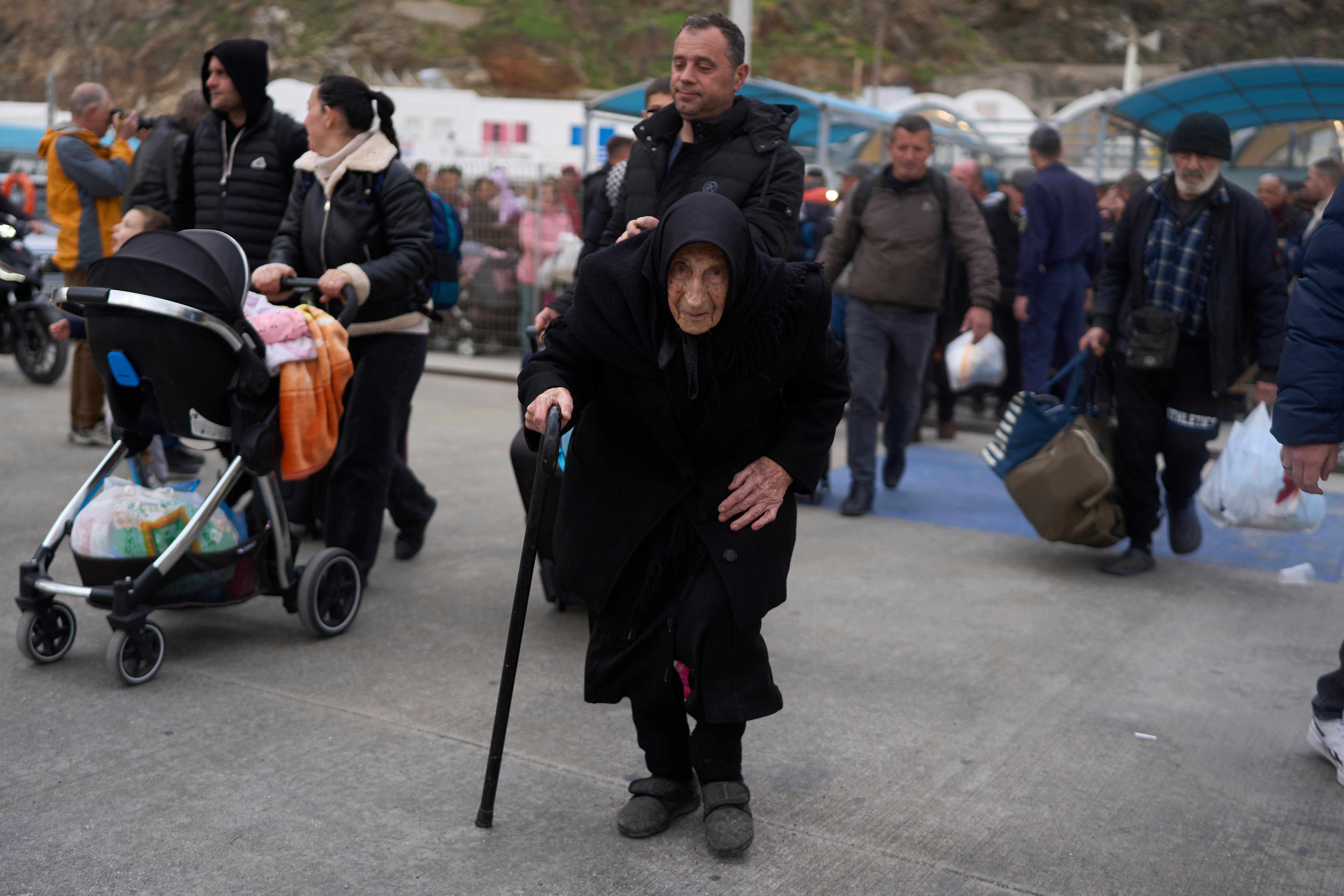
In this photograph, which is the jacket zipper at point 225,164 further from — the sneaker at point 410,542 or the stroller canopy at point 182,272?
the sneaker at point 410,542

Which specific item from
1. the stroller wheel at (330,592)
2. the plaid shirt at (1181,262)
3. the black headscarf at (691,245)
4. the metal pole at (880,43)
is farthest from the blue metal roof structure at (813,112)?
the metal pole at (880,43)

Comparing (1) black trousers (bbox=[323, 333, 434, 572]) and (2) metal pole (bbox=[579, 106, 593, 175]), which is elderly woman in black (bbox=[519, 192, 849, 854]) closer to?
(1) black trousers (bbox=[323, 333, 434, 572])

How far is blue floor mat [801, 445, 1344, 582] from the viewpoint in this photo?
609 centimetres

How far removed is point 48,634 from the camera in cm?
407

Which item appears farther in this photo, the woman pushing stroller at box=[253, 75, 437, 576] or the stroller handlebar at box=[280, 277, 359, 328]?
the woman pushing stroller at box=[253, 75, 437, 576]

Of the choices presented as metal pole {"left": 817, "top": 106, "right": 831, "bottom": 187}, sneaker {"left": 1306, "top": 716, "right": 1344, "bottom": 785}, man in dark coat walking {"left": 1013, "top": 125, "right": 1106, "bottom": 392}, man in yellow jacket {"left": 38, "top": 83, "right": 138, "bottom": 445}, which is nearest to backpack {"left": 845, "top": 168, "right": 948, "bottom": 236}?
man in dark coat walking {"left": 1013, "top": 125, "right": 1106, "bottom": 392}

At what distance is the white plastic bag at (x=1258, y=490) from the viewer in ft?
16.7

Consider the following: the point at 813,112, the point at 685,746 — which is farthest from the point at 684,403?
the point at 813,112

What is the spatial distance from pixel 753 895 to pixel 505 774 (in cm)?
88

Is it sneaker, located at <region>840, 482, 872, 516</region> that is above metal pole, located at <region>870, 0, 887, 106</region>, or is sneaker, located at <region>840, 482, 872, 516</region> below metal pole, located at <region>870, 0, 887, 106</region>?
below

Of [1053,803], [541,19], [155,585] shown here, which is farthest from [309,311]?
[541,19]

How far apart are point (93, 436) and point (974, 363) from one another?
5.67 meters

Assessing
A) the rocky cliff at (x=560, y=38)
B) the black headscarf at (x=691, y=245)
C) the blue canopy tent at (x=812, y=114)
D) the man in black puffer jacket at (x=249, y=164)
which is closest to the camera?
the black headscarf at (x=691, y=245)

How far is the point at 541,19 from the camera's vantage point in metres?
67.0
